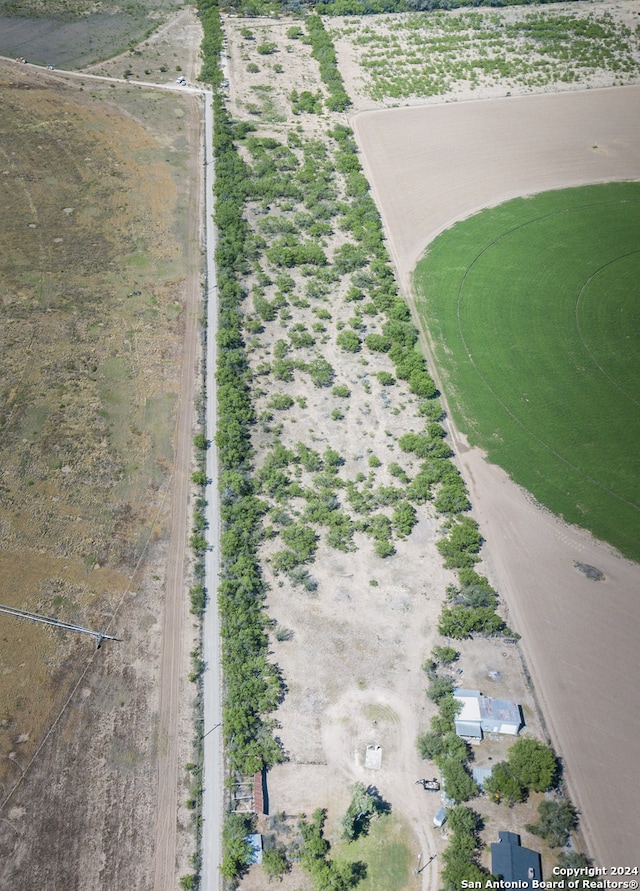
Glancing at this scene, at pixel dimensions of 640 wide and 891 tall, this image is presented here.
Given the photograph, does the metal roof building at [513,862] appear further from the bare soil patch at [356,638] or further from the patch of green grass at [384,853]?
the patch of green grass at [384,853]

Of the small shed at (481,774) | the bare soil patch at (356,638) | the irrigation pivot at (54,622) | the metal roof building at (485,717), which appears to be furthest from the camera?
the irrigation pivot at (54,622)

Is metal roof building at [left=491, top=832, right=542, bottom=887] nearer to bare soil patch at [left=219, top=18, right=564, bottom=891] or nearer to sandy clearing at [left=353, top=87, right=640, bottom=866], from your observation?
bare soil patch at [left=219, top=18, right=564, bottom=891]

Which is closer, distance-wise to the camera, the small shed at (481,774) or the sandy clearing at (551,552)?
the small shed at (481,774)

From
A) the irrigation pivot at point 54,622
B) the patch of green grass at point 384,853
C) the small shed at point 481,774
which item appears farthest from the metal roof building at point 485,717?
the irrigation pivot at point 54,622

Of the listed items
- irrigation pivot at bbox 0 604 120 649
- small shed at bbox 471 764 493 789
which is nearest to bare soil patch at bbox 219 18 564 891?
small shed at bbox 471 764 493 789

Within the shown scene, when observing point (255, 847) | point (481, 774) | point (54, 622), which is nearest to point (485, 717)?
point (481, 774)

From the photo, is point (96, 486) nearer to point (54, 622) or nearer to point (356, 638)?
point (54, 622)

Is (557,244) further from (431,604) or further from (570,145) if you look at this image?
(431,604)

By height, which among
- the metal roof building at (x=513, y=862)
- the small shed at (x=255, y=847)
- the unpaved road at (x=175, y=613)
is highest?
the unpaved road at (x=175, y=613)
